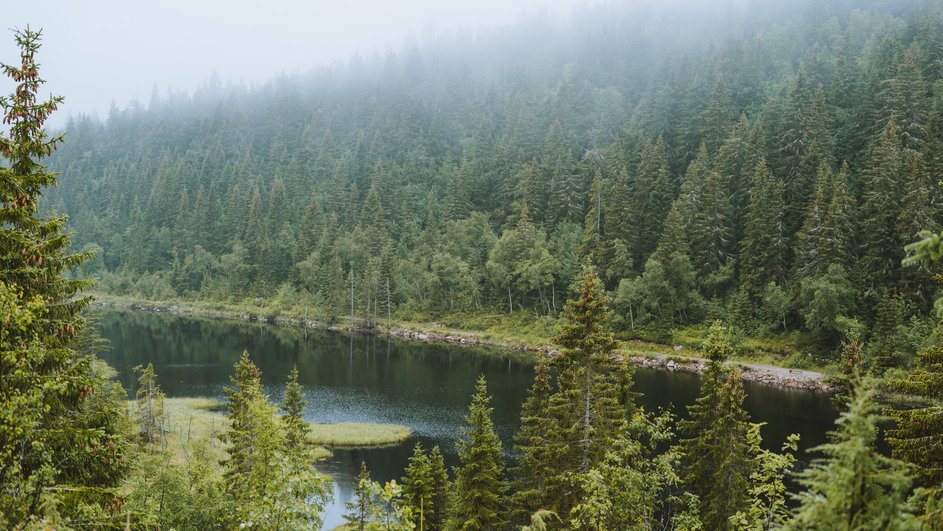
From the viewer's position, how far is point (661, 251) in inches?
3447

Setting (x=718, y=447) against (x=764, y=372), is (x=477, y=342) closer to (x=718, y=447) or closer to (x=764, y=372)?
(x=764, y=372)

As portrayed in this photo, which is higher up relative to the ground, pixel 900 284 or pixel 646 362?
pixel 900 284

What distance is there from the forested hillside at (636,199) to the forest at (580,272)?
59 cm

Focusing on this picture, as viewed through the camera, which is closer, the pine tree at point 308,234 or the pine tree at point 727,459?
the pine tree at point 727,459

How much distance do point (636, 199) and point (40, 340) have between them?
326 ft

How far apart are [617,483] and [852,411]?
9.61m

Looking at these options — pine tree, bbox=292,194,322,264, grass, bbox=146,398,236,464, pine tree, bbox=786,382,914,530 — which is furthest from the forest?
grass, bbox=146,398,236,464

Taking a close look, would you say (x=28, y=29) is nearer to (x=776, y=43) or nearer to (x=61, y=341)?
(x=61, y=341)

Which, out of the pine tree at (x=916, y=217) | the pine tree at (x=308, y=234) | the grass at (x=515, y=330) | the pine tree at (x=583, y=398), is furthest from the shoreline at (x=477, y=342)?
the pine tree at (x=308, y=234)

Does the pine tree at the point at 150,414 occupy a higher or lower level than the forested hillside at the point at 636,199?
lower

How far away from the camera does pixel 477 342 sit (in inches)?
3802

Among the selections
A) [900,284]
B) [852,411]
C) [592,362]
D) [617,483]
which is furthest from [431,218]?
[852,411]

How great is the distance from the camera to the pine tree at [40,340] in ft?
34.1

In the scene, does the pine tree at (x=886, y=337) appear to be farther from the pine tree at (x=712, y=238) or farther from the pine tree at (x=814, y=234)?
the pine tree at (x=712, y=238)
